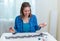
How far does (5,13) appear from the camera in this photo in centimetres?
279

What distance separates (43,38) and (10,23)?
1.32 meters

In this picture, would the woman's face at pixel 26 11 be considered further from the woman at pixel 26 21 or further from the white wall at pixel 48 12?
the white wall at pixel 48 12

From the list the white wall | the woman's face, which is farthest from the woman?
the white wall

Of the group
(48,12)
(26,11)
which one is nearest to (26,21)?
(26,11)

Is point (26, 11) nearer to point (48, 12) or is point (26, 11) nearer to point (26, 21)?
point (26, 21)

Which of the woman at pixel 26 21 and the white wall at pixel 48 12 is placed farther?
the white wall at pixel 48 12

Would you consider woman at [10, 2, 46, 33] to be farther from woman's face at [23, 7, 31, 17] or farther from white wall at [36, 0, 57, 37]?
white wall at [36, 0, 57, 37]

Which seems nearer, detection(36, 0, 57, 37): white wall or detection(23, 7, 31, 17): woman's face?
detection(23, 7, 31, 17): woman's face

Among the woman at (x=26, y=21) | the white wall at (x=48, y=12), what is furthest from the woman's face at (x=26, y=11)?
the white wall at (x=48, y=12)

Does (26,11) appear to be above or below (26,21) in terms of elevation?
above

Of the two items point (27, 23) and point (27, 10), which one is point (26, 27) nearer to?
point (27, 23)

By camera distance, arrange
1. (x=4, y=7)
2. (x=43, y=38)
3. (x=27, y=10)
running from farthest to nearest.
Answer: (x=4, y=7) < (x=27, y=10) < (x=43, y=38)

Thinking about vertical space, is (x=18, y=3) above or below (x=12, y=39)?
above

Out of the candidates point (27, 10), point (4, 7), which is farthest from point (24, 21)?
point (4, 7)
